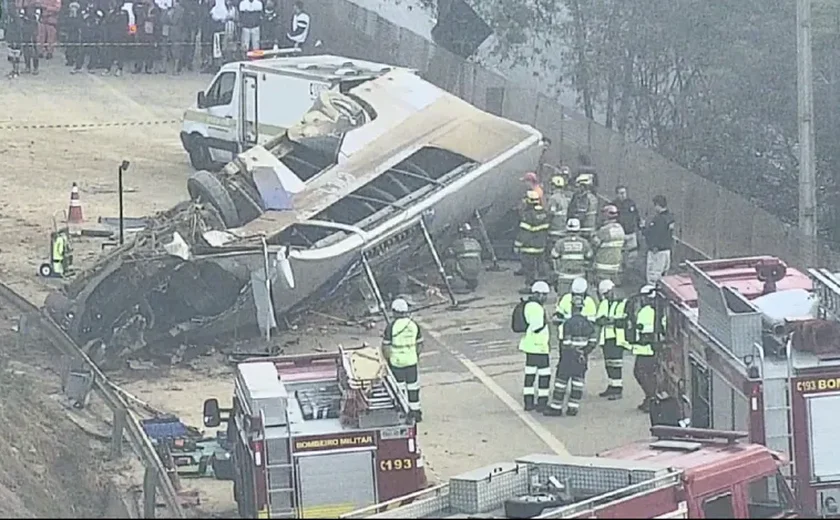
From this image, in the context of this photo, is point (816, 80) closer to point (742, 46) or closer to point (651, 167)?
point (742, 46)

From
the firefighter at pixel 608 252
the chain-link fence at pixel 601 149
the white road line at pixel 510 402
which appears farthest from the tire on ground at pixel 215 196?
the chain-link fence at pixel 601 149

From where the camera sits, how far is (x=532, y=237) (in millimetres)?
24500

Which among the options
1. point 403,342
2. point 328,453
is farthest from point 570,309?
point 328,453

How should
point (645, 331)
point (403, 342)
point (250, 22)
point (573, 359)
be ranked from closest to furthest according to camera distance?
point (645, 331), point (403, 342), point (573, 359), point (250, 22)

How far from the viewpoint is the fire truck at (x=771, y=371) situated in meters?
15.0

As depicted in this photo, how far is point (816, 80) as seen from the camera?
28.0m

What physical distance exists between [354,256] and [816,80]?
8669 millimetres

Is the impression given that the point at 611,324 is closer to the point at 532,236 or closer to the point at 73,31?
the point at 532,236

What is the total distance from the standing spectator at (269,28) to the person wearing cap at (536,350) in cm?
1827

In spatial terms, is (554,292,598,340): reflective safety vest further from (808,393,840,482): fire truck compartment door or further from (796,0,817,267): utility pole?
(808,393,840,482): fire truck compartment door

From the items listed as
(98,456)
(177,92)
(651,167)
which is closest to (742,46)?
(651,167)

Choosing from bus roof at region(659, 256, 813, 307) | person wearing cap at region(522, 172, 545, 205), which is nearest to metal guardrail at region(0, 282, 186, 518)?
bus roof at region(659, 256, 813, 307)

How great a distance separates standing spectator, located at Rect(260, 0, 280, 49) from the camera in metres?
37.0

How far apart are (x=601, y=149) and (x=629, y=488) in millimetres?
16441
